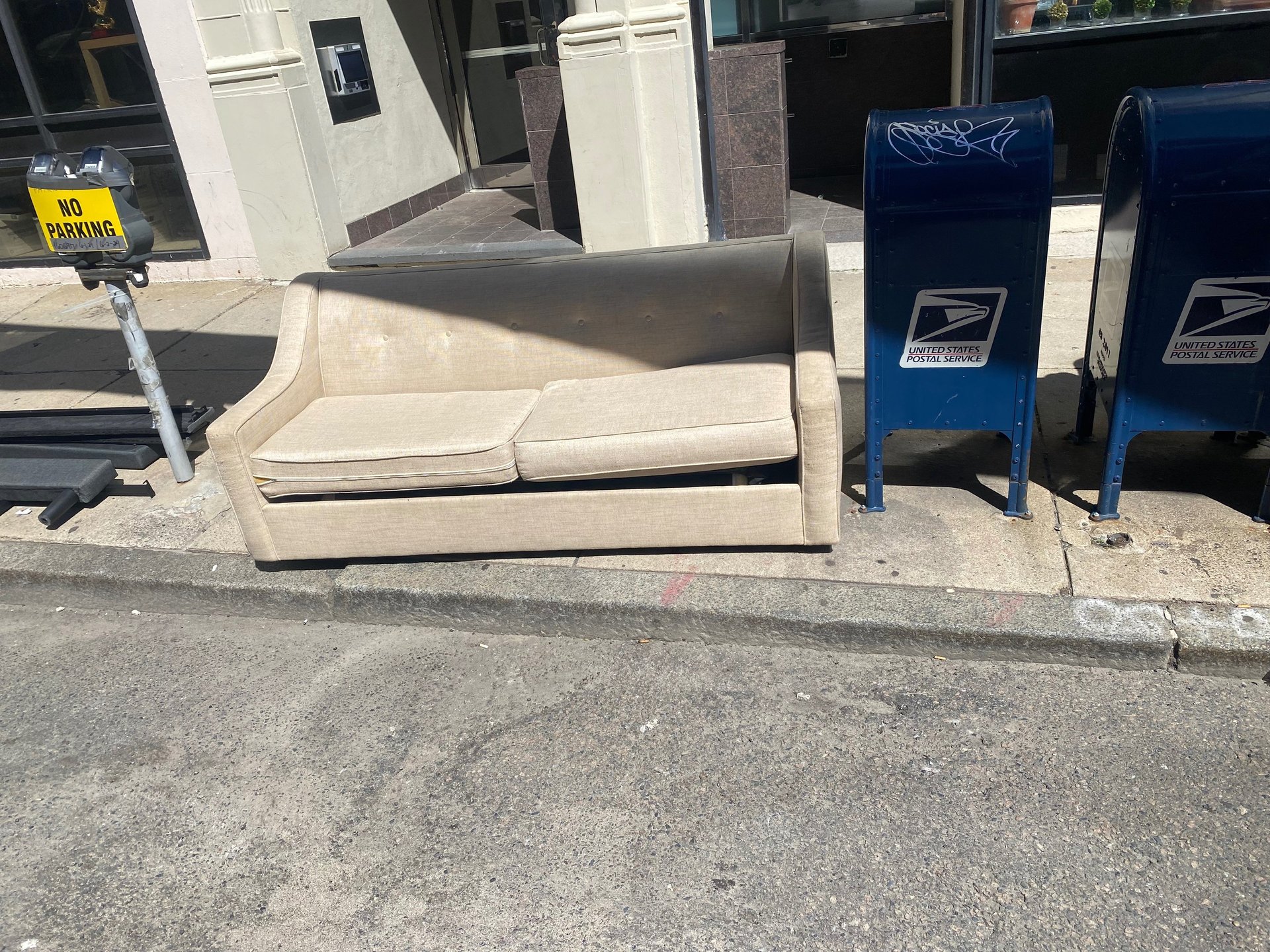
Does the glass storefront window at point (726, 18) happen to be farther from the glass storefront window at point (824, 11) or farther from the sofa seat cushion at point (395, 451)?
the sofa seat cushion at point (395, 451)

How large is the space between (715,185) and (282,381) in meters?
4.33

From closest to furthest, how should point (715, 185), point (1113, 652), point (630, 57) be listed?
point (1113, 652) → point (630, 57) → point (715, 185)

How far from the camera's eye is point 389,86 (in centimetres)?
909

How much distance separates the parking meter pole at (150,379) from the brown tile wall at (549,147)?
3.80 meters

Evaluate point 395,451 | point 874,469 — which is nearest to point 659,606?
point 874,469

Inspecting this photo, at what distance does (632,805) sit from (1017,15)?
20.6 feet

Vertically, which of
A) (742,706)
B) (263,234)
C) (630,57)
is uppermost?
(630,57)

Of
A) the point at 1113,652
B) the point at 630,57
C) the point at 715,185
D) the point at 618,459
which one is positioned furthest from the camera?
the point at 715,185

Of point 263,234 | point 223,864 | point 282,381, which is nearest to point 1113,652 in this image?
point 223,864

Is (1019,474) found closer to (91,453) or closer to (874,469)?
(874,469)

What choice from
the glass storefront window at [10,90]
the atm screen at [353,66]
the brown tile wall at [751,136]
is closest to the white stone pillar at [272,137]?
the atm screen at [353,66]

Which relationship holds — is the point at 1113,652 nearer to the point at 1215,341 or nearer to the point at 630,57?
the point at 1215,341

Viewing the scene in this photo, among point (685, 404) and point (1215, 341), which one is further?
point (685, 404)

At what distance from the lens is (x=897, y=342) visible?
364 cm
